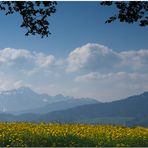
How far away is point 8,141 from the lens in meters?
13.5

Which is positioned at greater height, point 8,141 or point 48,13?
point 48,13

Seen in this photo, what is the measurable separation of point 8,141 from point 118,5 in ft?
24.6

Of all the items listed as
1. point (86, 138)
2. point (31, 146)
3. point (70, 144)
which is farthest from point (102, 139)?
point (31, 146)

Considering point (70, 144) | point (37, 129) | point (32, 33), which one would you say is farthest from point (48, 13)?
point (70, 144)

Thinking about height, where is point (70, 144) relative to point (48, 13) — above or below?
below

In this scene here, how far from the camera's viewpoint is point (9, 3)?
55.8 ft

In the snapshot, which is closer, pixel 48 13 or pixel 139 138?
pixel 139 138

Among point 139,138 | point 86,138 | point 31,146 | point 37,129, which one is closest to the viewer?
point 31,146

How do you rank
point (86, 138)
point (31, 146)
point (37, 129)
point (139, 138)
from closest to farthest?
point (31, 146) → point (86, 138) → point (139, 138) → point (37, 129)


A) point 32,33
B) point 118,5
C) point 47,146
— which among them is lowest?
point 47,146

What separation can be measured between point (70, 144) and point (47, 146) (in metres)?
0.82

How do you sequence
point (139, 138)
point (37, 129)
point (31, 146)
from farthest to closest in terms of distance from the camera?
point (37, 129) < point (139, 138) < point (31, 146)

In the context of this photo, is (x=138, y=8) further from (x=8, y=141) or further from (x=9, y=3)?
(x=8, y=141)

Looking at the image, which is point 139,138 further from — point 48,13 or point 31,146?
point 48,13
